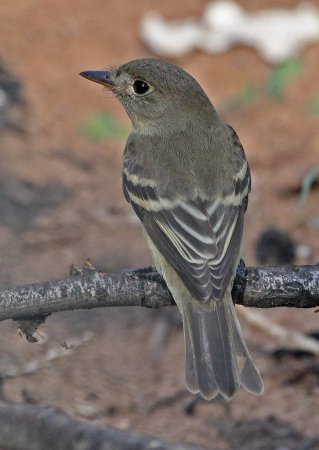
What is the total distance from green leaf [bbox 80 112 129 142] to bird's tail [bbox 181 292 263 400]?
5373mm

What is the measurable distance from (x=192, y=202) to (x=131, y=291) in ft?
2.56

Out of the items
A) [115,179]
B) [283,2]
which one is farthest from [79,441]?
[283,2]

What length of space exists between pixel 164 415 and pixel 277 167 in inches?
157

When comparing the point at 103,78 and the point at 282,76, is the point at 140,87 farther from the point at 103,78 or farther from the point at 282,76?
the point at 282,76

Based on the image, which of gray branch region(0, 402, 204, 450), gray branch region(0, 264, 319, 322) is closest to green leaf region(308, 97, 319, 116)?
gray branch region(0, 264, 319, 322)

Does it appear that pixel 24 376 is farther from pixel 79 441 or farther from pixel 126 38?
pixel 126 38

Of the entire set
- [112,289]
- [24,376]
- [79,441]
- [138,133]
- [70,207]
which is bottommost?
[79,441]

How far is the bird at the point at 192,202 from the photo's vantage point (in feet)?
16.9

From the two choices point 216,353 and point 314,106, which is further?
point 314,106

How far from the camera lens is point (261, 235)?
8156mm

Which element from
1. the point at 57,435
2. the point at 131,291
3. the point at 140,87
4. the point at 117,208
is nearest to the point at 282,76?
the point at 117,208

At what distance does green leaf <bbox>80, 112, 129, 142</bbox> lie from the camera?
1055 cm

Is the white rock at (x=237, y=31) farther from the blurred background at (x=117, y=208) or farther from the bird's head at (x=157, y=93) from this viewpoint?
the bird's head at (x=157, y=93)

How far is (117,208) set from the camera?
9375 mm
